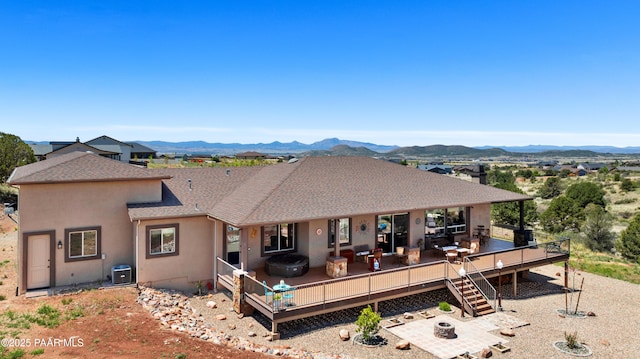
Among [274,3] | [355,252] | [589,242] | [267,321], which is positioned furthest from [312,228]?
[589,242]

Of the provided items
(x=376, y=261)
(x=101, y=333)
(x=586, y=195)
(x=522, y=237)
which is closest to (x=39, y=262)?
(x=101, y=333)

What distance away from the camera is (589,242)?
33906 mm

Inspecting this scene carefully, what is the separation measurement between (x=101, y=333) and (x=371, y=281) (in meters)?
8.53

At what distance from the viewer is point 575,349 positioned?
39.7 feet

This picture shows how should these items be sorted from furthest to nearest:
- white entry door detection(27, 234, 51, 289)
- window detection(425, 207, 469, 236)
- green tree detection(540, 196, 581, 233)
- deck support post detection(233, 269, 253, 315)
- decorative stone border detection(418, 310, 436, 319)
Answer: green tree detection(540, 196, 581, 233) → window detection(425, 207, 469, 236) → white entry door detection(27, 234, 51, 289) → decorative stone border detection(418, 310, 436, 319) → deck support post detection(233, 269, 253, 315)

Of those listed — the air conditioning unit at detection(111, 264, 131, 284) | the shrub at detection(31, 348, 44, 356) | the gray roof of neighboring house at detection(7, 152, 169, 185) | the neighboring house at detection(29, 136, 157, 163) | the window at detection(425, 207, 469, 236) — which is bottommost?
the shrub at detection(31, 348, 44, 356)

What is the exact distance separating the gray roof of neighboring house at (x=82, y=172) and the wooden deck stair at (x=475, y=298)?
40.8 feet

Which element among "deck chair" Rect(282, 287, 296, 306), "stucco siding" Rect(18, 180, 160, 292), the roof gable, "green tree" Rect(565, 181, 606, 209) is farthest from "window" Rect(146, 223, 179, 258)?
the roof gable

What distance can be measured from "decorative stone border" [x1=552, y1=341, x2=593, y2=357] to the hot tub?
8.48m

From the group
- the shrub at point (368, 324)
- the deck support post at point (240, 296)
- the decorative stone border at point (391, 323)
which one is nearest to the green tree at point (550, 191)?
the decorative stone border at point (391, 323)

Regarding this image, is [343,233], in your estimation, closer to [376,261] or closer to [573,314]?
[376,261]

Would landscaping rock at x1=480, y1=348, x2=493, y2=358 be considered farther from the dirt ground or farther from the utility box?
the utility box

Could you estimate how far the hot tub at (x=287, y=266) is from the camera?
15.1 metres

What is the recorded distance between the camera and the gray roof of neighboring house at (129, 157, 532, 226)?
50.0 feet
